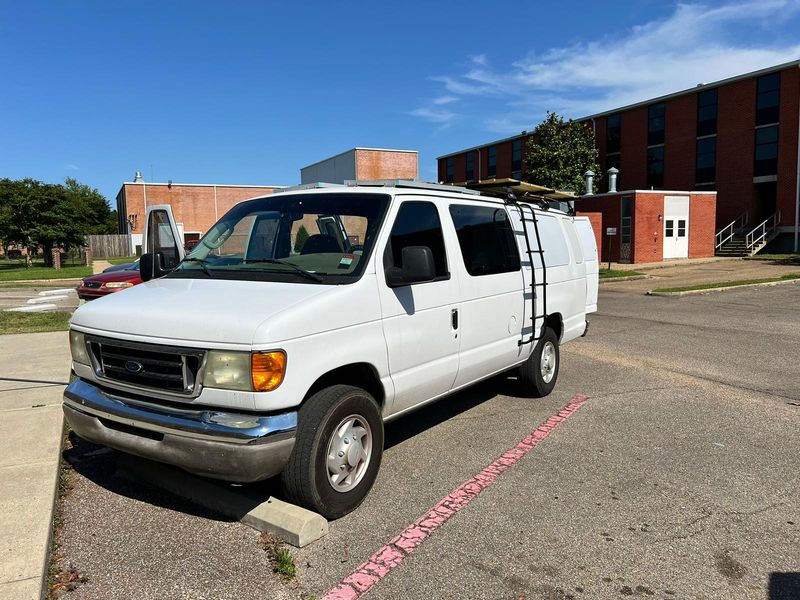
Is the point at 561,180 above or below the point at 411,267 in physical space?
above

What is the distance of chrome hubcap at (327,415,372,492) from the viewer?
3738mm

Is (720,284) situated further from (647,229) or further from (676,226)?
(676,226)

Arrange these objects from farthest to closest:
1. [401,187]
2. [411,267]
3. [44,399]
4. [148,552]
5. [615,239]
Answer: [615,239] → [44,399] → [401,187] → [411,267] → [148,552]

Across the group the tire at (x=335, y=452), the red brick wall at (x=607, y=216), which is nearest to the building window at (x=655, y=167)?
the red brick wall at (x=607, y=216)

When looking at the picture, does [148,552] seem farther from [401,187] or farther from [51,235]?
[51,235]

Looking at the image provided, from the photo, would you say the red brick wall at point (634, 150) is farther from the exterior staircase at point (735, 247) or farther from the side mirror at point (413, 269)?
the side mirror at point (413, 269)

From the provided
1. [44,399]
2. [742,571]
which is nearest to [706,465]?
[742,571]

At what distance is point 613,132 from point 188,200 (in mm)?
36669

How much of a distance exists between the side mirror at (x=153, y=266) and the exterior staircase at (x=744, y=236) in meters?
40.5

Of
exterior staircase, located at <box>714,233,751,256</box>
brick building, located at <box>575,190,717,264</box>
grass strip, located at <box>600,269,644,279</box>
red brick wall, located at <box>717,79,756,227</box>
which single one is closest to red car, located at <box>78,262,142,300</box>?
grass strip, located at <box>600,269,644,279</box>

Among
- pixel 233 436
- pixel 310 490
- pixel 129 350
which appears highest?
pixel 129 350

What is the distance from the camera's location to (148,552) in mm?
3441

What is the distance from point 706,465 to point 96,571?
427 cm

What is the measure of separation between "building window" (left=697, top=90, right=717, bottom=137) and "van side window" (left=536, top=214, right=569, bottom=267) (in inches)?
1654
